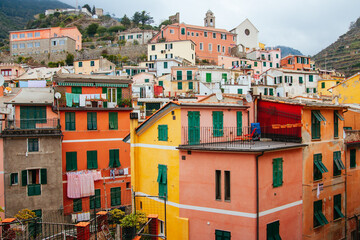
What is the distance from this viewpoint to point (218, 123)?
17562 millimetres

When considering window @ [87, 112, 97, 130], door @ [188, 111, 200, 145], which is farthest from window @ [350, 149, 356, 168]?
window @ [87, 112, 97, 130]

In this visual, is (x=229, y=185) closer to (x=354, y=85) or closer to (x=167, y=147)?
(x=167, y=147)

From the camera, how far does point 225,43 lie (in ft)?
246

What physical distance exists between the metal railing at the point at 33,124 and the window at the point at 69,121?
0.88 meters

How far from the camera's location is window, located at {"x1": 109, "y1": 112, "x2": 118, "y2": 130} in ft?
84.7

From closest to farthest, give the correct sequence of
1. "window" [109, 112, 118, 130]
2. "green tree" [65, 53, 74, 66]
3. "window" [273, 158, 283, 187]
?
"window" [273, 158, 283, 187] < "window" [109, 112, 118, 130] < "green tree" [65, 53, 74, 66]

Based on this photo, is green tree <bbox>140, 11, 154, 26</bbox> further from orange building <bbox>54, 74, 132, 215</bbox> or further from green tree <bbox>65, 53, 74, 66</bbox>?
orange building <bbox>54, 74, 132, 215</bbox>

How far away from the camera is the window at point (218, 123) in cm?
1742

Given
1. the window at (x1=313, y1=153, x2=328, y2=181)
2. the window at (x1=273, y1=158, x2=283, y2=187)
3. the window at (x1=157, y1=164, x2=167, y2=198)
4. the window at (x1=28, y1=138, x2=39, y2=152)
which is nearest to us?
the window at (x1=273, y1=158, x2=283, y2=187)

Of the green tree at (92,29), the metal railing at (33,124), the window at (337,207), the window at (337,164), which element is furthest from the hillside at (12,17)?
the window at (337,207)

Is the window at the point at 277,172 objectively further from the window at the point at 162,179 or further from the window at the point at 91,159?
the window at the point at 91,159

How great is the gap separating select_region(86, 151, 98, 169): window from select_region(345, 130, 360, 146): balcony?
60.3 feet

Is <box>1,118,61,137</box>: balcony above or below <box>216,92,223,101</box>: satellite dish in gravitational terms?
below

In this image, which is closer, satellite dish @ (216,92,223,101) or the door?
the door
